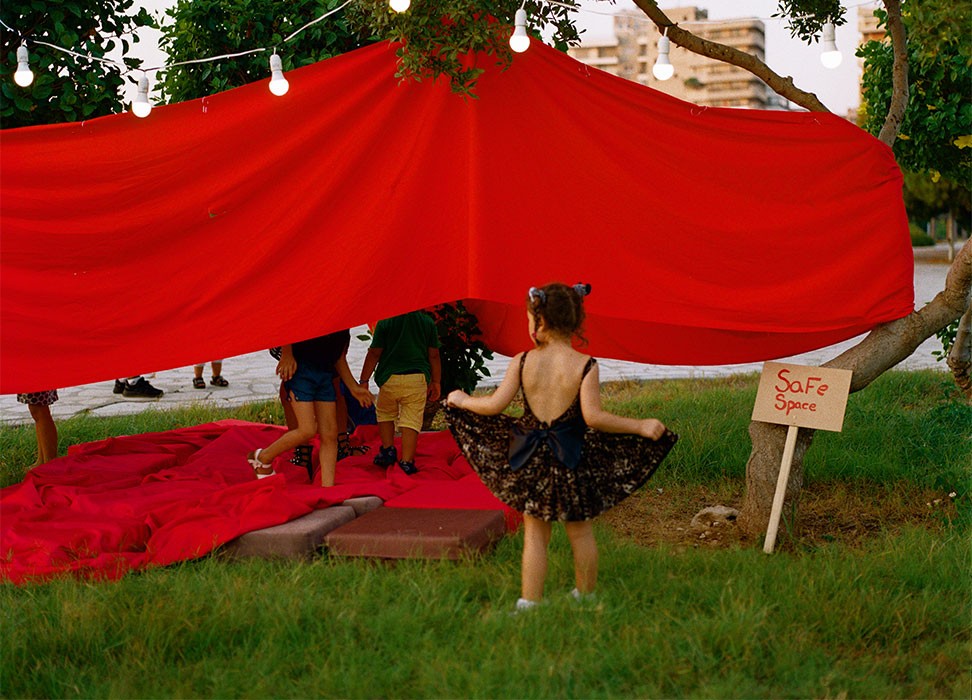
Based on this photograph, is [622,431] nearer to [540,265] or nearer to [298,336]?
[540,265]

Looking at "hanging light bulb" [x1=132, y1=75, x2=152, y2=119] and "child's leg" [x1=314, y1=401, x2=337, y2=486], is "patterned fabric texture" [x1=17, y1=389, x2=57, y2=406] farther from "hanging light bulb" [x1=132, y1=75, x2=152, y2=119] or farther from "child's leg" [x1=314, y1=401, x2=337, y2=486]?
"hanging light bulb" [x1=132, y1=75, x2=152, y2=119]

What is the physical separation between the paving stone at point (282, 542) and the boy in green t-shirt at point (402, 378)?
154cm

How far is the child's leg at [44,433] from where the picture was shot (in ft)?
19.9

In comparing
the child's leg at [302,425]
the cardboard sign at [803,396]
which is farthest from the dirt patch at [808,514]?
the child's leg at [302,425]

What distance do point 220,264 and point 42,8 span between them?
2.16 meters

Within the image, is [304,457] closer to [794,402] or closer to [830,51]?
[794,402]

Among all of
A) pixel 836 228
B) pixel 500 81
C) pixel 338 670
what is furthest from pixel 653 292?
pixel 338 670

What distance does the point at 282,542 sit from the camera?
4.28m

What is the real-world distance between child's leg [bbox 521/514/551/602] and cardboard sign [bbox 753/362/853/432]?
145 centimetres

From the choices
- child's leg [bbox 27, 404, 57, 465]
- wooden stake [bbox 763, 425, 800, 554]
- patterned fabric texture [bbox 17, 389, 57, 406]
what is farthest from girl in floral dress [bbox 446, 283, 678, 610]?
child's leg [bbox 27, 404, 57, 465]

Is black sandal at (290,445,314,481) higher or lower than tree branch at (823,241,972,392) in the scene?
lower

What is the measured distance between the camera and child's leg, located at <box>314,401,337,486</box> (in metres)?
5.42

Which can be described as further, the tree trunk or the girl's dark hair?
the tree trunk

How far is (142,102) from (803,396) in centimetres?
330
